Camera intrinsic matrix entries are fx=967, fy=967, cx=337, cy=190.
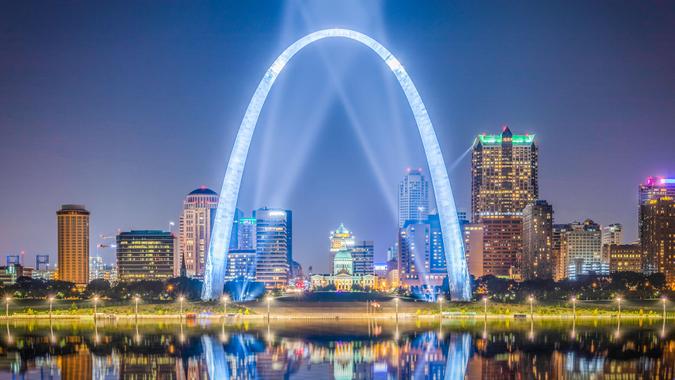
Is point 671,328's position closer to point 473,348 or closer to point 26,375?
point 473,348

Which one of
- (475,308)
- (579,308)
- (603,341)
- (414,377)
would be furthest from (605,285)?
(414,377)

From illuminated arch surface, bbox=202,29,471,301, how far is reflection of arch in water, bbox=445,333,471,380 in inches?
941

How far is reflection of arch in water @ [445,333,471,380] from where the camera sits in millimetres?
42125

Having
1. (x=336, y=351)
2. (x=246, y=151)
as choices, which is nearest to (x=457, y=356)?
(x=336, y=351)

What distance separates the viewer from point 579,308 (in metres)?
92.2

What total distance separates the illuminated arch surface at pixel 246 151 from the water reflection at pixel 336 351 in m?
14.0

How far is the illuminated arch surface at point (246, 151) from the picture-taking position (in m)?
84.1

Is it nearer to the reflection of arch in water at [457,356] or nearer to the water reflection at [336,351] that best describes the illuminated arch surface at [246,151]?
the water reflection at [336,351]

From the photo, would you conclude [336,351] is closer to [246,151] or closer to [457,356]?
[457,356]

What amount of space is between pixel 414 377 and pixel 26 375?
16895mm

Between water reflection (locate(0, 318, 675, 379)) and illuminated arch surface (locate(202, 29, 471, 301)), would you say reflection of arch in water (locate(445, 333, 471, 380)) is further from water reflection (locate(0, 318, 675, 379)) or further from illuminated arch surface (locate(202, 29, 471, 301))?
illuminated arch surface (locate(202, 29, 471, 301))

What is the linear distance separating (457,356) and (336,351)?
21.3 feet

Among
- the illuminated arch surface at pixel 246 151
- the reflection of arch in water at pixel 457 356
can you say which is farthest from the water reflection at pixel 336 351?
the illuminated arch surface at pixel 246 151

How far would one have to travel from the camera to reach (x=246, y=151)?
85.6 meters
